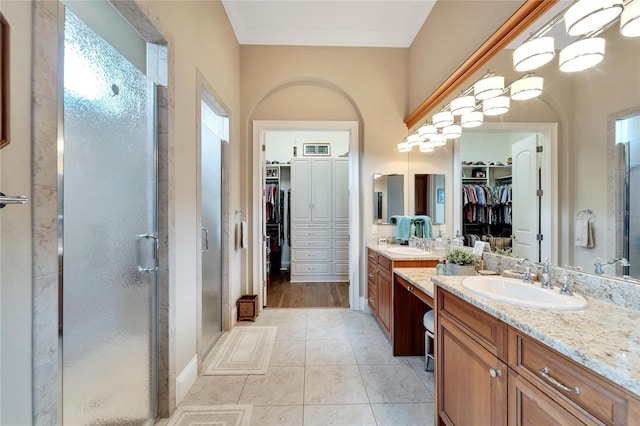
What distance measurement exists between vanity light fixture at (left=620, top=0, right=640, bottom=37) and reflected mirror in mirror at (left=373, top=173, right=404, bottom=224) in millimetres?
2257

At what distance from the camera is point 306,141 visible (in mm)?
5395

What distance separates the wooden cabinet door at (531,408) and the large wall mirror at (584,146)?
0.69 m

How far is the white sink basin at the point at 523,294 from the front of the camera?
1.02m

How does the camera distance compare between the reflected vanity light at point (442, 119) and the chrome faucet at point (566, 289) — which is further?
the reflected vanity light at point (442, 119)

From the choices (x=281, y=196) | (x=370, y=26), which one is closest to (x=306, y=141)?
(x=281, y=196)

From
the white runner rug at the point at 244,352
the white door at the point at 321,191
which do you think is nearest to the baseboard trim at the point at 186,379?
the white runner rug at the point at 244,352

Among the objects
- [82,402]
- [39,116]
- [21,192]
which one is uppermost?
[39,116]

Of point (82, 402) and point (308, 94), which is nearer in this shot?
point (82, 402)

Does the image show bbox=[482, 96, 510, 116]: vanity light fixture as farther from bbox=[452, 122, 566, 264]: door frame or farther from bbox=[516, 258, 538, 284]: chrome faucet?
bbox=[516, 258, 538, 284]: chrome faucet

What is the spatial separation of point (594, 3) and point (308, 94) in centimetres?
272

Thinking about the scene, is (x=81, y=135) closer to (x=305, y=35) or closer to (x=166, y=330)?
(x=166, y=330)

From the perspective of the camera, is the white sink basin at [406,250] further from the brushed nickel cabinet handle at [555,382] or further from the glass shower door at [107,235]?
the glass shower door at [107,235]

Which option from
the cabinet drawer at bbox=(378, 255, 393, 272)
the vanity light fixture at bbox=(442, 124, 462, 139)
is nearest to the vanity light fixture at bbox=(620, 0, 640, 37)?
the vanity light fixture at bbox=(442, 124, 462, 139)

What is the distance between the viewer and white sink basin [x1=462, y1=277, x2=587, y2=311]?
1021 millimetres
